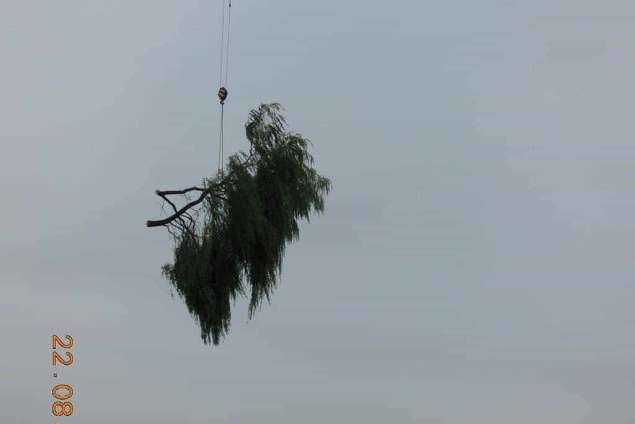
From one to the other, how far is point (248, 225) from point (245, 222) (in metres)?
0.10

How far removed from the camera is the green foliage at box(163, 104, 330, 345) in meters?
25.0

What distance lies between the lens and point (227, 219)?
82.2 ft

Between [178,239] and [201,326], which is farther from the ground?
[178,239]

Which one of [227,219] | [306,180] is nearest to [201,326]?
[227,219]

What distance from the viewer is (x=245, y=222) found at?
24922mm

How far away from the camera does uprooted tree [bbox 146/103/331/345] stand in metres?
24.9

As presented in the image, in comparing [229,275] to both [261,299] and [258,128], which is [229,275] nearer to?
[261,299]

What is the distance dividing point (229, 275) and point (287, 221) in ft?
6.07

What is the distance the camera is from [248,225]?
81.7 ft

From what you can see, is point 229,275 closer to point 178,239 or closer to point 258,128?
point 178,239

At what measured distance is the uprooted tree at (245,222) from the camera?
24.9 meters

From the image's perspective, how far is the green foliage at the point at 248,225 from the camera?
25.0 m

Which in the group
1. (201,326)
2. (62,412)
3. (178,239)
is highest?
(178,239)

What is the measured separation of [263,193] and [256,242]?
1171mm
